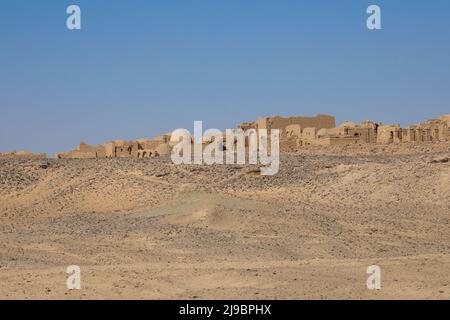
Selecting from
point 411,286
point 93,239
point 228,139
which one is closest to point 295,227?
point 93,239

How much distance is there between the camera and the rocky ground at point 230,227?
11.3m

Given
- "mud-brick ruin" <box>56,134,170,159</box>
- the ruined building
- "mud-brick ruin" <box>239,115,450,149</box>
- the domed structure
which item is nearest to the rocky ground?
"mud-brick ruin" <box>239,115,450,149</box>

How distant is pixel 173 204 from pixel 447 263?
1126 centimetres

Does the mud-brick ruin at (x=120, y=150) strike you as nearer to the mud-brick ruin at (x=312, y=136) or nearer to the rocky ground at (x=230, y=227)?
the mud-brick ruin at (x=312, y=136)

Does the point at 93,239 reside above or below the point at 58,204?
below

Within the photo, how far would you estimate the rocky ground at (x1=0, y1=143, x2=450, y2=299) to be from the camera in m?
11.3

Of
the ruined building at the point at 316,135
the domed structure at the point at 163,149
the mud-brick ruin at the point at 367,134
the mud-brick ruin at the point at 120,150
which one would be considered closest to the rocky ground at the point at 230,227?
the mud-brick ruin at the point at 367,134

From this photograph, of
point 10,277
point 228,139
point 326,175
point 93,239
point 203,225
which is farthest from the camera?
point 228,139

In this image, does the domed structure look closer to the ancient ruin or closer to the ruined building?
the ruined building

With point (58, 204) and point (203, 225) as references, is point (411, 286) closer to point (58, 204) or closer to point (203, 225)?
point (203, 225)

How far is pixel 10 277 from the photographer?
12.2 meters

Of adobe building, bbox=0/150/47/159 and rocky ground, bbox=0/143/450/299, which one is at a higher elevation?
adobe building, bbox=0/150/47/159

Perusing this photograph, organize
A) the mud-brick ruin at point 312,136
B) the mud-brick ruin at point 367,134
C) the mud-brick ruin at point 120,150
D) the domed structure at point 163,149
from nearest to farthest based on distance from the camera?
the mud-brick ruin at point 367,134 → the mud-brick ruin at point 312,136 → the domed structure at point 163,149 → the mud-brick ruin at point 120,150
